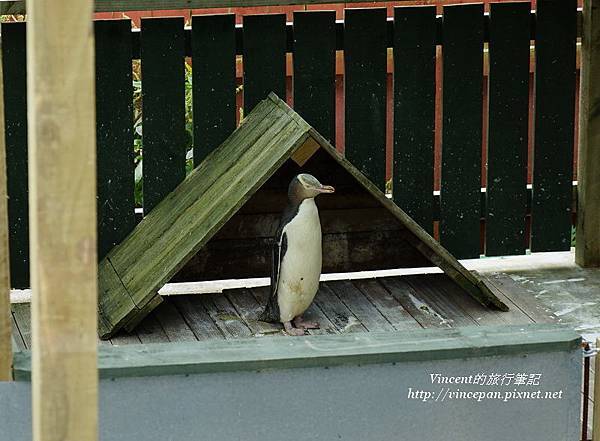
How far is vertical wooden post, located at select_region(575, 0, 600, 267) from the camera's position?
589 cm

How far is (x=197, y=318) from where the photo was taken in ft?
17.4

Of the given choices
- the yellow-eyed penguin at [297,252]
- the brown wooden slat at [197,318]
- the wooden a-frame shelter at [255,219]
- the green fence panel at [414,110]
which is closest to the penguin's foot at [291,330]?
the yellow-eyed penguin at [297,252]

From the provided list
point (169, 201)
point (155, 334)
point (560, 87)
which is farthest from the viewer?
point (560, 87)

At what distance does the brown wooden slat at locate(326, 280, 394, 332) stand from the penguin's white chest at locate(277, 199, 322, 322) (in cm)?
33

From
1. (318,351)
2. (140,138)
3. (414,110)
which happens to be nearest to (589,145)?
(414,110)

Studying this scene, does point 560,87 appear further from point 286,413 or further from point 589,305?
point 286,413

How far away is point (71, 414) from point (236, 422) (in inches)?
45.6

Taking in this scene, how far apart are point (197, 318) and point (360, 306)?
Result: 716mm

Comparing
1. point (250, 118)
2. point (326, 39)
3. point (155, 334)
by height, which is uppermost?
point (326, 39)

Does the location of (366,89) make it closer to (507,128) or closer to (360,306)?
(507,128)

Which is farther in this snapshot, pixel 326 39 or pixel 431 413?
pixel 326 39

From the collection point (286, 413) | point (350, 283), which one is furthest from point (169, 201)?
point (286, 413)

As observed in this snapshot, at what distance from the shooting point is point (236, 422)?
305 centimetres

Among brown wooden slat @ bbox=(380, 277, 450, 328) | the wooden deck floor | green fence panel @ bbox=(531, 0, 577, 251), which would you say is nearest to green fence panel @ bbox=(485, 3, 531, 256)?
green fence panel @ bbox=(531, 0, 577, 251)
